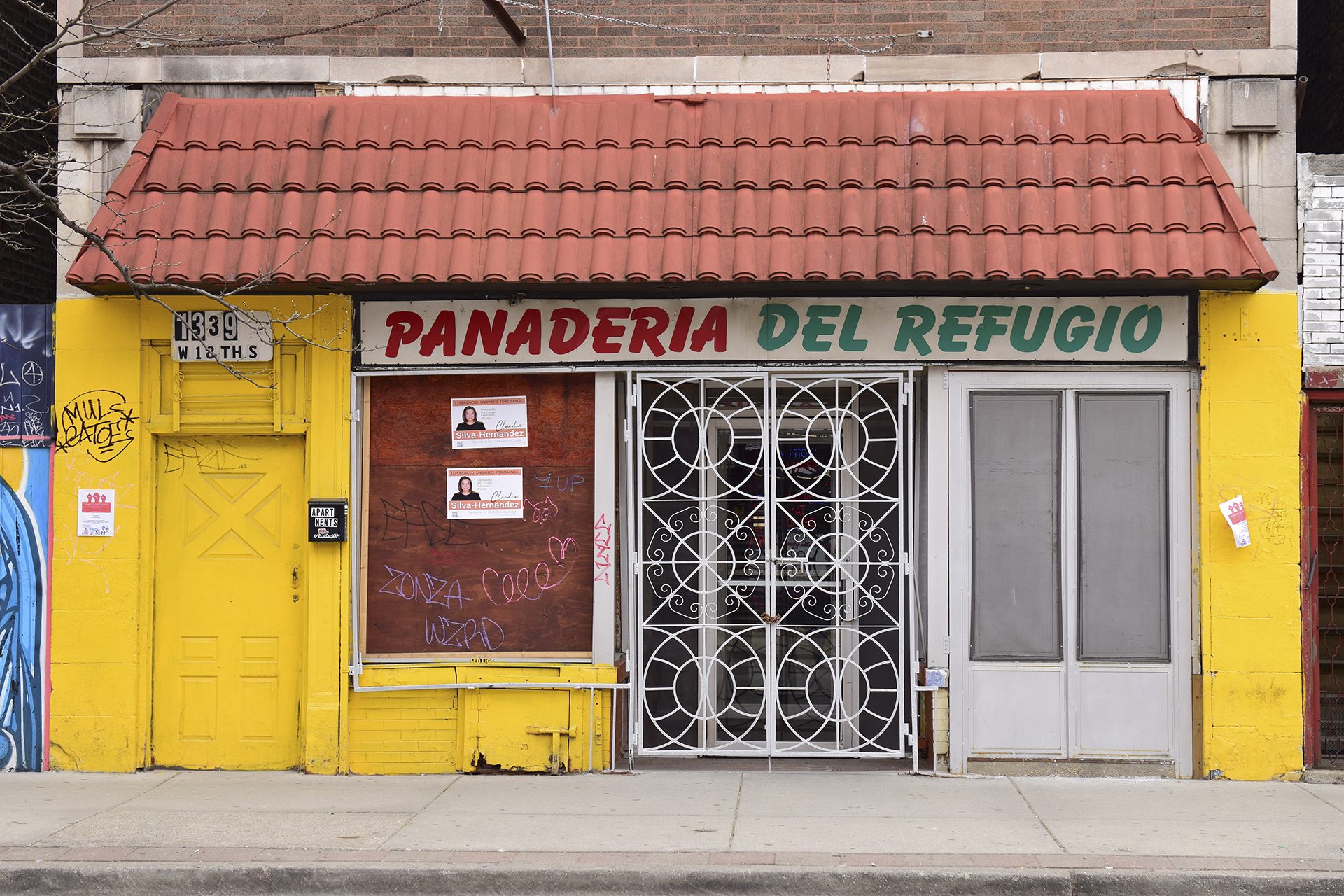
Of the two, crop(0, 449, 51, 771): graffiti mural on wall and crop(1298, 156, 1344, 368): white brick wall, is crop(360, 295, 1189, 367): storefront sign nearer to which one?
crop(1298, 156, 1344, 368): white brick wall

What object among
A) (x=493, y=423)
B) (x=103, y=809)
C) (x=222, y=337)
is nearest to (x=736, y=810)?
(x=493, y=423)

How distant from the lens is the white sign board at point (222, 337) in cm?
824

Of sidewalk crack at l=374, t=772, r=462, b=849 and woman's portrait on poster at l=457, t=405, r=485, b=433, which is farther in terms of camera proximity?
woman's portrait on poster at l=457, t=405, r=485, b=433

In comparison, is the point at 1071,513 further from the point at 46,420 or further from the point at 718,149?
the point at 46,420

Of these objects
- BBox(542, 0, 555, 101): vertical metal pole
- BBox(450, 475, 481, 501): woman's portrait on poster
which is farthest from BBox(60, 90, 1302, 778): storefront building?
BBox(542, 0, 555, 101): vertical metal pole

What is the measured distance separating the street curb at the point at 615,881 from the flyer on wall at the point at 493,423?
299cm

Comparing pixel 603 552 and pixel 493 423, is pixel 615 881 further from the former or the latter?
pixel 493 423

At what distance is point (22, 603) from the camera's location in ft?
27.3

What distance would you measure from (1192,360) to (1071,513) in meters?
1.24

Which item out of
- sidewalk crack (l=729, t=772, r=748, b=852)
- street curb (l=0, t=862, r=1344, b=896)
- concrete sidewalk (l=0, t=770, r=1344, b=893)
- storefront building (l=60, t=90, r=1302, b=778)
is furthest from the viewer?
storefront building (l=60, t=90, r=1302, b=778)

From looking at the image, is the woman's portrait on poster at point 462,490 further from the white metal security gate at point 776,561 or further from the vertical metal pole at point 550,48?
the vertical metal pole at point 550,48

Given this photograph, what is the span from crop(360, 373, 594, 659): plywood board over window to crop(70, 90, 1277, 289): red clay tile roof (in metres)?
1.02

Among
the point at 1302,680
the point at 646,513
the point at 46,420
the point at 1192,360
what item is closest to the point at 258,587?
the point at 46,420

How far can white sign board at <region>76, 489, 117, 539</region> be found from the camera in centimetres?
830
